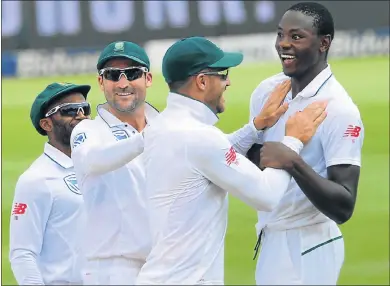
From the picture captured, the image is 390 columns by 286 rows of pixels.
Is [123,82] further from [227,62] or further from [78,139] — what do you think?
[227,62]

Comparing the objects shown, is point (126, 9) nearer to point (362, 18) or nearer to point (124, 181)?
point (362, 18)

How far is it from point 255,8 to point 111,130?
678cm

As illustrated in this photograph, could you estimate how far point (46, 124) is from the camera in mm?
4598

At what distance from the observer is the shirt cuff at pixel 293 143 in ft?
11.5

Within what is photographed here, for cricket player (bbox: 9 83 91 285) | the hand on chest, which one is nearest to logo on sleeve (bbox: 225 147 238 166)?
the hand on chest

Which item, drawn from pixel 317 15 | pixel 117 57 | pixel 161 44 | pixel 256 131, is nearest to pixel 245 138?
pixel 256 131

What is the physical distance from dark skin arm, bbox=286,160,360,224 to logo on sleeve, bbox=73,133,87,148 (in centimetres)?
82

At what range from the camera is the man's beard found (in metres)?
4.55

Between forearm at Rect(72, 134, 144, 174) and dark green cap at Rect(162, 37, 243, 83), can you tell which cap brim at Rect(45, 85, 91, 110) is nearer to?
forearm at Rect(72, 134, 144, 174)

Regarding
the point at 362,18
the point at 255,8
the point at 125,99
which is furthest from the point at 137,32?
the point at 125,99

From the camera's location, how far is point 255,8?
418 inches

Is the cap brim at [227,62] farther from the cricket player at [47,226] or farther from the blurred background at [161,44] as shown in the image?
the blurred background at [161,44]

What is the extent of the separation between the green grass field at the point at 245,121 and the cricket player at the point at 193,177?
177 inches

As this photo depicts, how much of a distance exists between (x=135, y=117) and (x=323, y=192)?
93 centimetres
